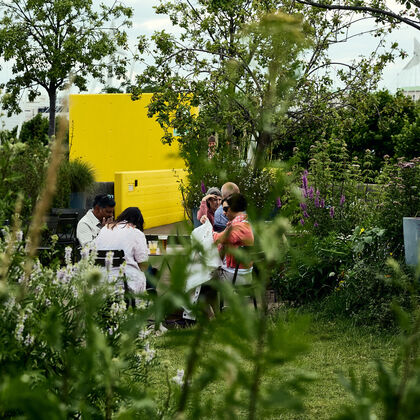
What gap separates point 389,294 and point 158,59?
11641 mm

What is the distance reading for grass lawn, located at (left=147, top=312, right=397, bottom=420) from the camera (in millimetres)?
4422

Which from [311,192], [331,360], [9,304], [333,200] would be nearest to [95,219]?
[311,192]

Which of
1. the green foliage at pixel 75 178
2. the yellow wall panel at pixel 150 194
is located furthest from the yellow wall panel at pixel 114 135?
the green foliage at pixel 75 178

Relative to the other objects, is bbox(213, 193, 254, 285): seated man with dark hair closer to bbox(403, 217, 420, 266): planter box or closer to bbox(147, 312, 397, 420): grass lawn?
bbox(147, 312, 397, 420): grass lawn

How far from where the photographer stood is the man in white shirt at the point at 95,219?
7.08m

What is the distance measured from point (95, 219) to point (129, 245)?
4.46 ft

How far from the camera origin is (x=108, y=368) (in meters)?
0.90

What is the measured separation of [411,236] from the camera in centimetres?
622

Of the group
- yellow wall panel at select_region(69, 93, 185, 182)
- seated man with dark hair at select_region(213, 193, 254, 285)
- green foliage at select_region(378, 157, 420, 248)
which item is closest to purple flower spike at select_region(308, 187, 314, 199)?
green foliage at select_region(378, 157, 420, 248)

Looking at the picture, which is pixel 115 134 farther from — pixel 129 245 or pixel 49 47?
pixel 129 245

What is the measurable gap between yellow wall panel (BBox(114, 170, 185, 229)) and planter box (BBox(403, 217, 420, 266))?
10.2 meters

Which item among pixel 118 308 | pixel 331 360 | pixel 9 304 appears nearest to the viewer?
pixel 9 304

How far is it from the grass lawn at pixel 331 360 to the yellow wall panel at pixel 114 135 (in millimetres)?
17965

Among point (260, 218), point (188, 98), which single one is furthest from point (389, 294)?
point (188, 98)
